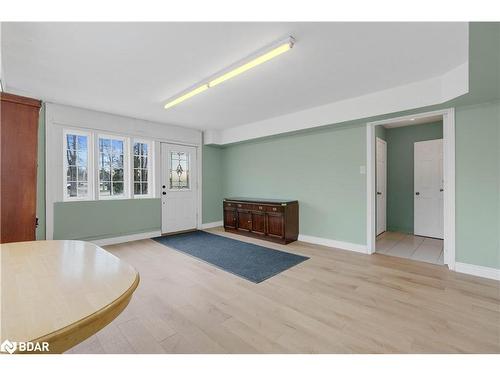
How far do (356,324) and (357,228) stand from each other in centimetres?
231

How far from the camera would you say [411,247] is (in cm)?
418

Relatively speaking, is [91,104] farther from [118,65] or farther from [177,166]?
[177,166]

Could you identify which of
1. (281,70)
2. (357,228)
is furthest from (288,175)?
(281,70)

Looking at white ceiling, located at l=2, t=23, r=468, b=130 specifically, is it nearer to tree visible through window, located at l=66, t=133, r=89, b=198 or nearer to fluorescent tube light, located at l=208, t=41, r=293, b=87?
fluorescent tube light, located at l=208, t=41, r=293, b=87

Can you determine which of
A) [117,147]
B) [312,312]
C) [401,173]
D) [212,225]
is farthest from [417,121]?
[117,147]

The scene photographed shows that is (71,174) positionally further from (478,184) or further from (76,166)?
(478,184)

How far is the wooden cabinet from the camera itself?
6.55ft

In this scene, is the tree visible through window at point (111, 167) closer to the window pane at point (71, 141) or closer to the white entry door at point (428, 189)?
the window pane at point (71, 141)

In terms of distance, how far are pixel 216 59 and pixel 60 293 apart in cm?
240

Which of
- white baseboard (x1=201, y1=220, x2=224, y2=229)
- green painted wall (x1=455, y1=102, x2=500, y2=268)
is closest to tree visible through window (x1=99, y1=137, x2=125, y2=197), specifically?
white baseboard (x1=201, y1=220, x2=224, y2=229)

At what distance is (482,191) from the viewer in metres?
2.96

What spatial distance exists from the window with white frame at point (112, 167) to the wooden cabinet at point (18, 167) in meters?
2.49

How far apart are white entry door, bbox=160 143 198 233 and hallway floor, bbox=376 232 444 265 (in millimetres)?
4182
